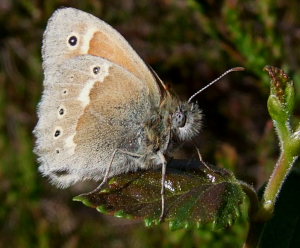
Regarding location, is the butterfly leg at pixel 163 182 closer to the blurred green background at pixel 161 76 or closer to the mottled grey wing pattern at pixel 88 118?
the mottled grey wing pattern at pixel 88 118

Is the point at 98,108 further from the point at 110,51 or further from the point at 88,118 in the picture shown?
the point at 110,51

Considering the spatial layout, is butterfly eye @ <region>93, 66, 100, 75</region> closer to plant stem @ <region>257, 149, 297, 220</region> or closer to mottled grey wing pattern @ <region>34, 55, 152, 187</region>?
mottled grey wing pattern @ <region>34, 55, 152, 187</region>

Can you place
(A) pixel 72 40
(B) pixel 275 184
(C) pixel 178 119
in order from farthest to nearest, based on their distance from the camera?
(A) pixel 72 40, (C) pixel 178 119, (B) pixel 275 184

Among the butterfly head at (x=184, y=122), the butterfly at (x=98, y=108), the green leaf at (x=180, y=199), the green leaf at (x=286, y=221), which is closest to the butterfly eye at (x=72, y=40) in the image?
the butterfly at (x=98, y=108)

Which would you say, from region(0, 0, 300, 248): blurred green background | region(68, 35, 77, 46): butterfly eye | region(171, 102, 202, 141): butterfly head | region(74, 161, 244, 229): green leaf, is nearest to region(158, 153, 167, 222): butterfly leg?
region(74, 161, 244, 229): green leaf

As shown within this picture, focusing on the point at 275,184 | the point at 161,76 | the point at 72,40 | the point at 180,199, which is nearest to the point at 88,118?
the point at 72,40

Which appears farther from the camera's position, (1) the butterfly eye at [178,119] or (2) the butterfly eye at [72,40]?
(2) the butterfly eye at [72,40]
